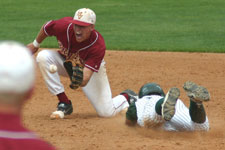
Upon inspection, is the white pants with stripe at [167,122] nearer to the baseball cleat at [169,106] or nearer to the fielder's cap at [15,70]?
the baseball cleat at [169,106]

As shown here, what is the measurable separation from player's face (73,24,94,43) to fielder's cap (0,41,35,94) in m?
4.26

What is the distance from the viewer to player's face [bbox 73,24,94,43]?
5922mm

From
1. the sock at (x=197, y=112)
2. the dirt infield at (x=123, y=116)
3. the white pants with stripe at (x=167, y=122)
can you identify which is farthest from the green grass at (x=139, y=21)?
the sock at (x=197, y=112)

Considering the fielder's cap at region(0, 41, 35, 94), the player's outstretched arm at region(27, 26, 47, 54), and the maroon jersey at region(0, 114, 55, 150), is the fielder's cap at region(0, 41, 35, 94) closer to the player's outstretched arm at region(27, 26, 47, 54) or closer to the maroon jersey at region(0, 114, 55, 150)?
the maroon jersey at region(0, 114, 55, 150)

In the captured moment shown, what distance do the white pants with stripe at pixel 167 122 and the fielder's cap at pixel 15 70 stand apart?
3.70m

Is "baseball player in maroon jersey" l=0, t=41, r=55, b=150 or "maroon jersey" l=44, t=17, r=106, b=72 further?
"maroon jersey" l=44, t=17, r=106, b=72

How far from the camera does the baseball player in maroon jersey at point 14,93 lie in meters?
1.64

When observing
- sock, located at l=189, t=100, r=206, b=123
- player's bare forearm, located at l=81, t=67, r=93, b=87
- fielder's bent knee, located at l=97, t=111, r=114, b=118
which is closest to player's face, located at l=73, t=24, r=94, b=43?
player's bare forearm, located at l=81, t=67, r=93, b=87

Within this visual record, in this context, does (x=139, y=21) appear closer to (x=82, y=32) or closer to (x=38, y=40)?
(x=38, y=40)

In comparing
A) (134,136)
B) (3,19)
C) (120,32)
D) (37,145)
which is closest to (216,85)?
(134,136)

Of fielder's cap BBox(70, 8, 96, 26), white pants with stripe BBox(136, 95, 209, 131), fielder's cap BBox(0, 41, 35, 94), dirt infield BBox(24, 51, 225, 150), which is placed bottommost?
dirt infield BBox(24, 51, 225, 150)

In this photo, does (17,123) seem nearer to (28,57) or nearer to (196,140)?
(28,57)

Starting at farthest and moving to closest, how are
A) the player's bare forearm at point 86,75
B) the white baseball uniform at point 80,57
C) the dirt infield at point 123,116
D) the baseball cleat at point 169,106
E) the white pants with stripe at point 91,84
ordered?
1. the white pants with stripe at point 91,84
2. the white baseball uniform at point 80,57
3. the player's bare forearm at point 86,75
4. the dirt infield at point 123,116
5. the baseball cleat at point 169,106

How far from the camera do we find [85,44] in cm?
604
